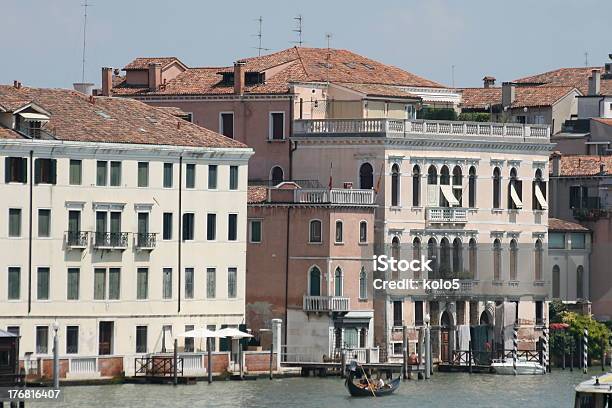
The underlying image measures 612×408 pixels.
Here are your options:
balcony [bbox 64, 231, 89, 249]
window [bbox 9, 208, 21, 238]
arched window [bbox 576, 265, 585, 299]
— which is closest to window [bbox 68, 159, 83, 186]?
balcony [bbox 64, 231, 89, 249]

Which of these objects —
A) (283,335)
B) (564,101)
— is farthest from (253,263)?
(564,101)

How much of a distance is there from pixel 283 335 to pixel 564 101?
2685 centimetres

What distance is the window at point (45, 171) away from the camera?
8506 centimetres

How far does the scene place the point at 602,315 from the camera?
356ft

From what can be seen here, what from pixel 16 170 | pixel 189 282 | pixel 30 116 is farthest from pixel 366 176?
pixel 16 170

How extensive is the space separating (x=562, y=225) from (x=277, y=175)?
527 inches

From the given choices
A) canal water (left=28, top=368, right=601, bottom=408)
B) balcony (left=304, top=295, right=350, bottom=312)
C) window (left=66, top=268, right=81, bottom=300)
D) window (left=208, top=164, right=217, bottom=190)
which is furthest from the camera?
balcony (left=304, top=295, right=350, bottom=312)

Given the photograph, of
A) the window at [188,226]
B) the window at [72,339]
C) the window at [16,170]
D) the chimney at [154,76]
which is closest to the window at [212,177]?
the window at [188,226]

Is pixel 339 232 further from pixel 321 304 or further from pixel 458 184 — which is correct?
pixel 458 184

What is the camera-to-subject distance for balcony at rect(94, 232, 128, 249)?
86.8 metres

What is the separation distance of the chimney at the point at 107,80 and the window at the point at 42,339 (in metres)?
17.8

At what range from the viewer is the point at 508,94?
116m

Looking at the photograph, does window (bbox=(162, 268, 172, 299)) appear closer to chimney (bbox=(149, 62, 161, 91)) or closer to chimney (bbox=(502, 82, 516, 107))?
chimney (bbox=(149, 62, 161, 91))

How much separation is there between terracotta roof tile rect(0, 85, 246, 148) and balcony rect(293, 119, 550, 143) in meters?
6.32
